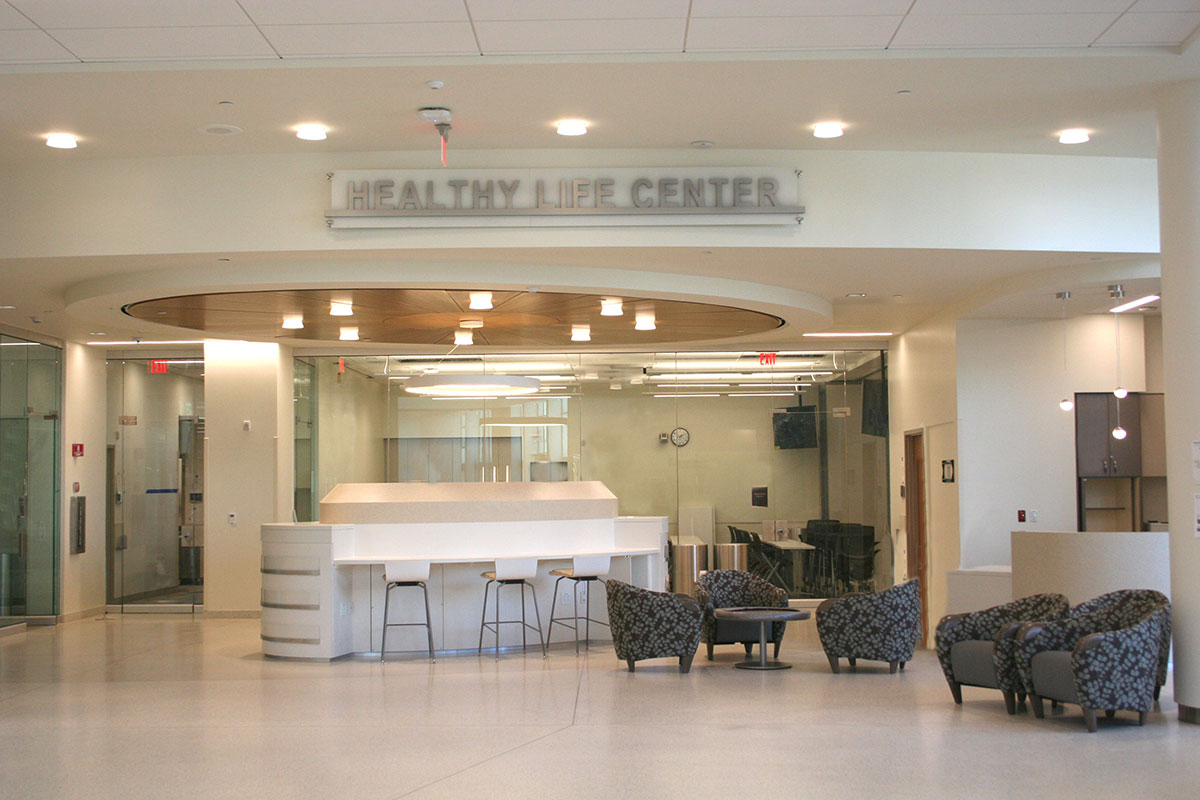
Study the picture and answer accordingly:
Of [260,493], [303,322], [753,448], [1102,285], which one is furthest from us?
[753,448]

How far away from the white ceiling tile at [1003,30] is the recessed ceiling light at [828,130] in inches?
55.4

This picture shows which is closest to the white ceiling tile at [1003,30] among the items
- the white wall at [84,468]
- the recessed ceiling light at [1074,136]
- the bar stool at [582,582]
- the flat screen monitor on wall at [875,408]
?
the recessed ceiling light at [1074,136]

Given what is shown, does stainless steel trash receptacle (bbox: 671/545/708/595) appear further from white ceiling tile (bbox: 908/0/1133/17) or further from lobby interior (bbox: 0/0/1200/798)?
white ceiling tile (bbox: 908/0/1133/17)

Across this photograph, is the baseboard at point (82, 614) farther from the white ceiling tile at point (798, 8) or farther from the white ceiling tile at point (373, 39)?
the white ceiling tile at point (798, 8)

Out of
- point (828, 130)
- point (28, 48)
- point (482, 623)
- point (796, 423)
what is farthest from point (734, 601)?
point (28, 48)

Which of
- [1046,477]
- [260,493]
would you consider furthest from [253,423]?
[1046,477]

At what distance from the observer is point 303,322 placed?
39.1 feet

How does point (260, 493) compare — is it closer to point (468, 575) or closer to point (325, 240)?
point (468, 575)

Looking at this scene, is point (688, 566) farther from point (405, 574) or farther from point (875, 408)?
point (405, 574)

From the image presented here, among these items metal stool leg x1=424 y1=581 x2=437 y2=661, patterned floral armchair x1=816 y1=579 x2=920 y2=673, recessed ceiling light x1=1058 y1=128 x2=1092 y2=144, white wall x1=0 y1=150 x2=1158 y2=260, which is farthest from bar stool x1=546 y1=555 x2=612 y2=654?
A: recessed ceiling light x1=1058 y1=128 x2=1092 y2=144

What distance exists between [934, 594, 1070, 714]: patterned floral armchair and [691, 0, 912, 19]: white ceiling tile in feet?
13.5

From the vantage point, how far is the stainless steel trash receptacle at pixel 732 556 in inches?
601

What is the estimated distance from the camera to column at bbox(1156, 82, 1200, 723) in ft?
23.1

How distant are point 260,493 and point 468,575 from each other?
4.59m
